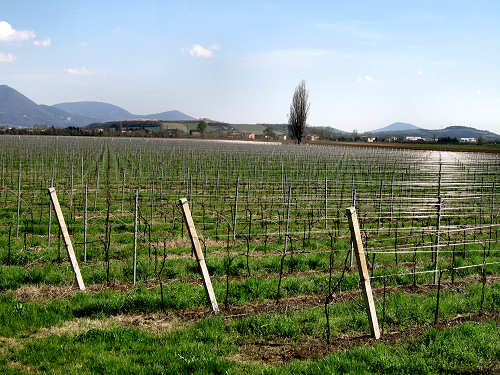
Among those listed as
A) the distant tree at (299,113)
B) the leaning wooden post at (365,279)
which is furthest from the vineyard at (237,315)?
the distant tree at (299,113)

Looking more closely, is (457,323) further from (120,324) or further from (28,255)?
(28,255)

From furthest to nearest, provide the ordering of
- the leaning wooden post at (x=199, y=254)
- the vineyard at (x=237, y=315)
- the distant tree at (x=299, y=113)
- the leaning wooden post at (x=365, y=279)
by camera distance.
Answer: the distant tree at (x=299, y=113) → the leaning wooden post at (x=199, y=254) → the leaning wooden post at (x=365, y=279) → the vineyard at (x=237, y=315)

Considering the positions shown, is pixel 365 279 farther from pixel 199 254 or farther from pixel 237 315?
pixel 199 254

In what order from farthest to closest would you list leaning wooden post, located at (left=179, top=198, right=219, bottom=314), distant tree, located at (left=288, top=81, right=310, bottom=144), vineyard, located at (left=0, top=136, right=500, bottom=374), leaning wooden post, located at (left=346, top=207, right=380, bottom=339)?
1. distant tree, located at (left=288, top=81, right=310, bottom=144)
2. leaning wooden post, located at (left=179, top=198, right=219, bottom=314)
3. leaning wooden post, located at (left=346, top=207, right=380, bottom=339)
4. vineyard, located at (left=0, top=136, right=500, bottom=374)

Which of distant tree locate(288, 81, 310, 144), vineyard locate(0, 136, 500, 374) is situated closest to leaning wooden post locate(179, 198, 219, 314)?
vineyard locate(0, 136, 500, 374)

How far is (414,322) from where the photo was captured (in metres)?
4.94

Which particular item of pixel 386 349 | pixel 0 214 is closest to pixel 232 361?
pixel 386 349

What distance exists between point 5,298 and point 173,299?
2.03 meters

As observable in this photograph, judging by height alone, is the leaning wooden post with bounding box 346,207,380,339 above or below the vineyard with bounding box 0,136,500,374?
above

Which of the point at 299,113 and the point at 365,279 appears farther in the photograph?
the point at 299,113

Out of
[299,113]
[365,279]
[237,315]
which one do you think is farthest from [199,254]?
[299,113]

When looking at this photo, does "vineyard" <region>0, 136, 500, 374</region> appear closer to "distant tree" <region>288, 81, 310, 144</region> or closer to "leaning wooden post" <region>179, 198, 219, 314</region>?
"leaning wooden post" <region>179, 198, 219, 314</region>

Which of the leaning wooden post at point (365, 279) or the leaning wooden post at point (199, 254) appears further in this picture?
the leaning wooden post at point (199, 254)

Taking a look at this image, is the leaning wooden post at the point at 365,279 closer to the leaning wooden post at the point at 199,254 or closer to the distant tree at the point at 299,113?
the leaning wooden post at the point at 199,254
